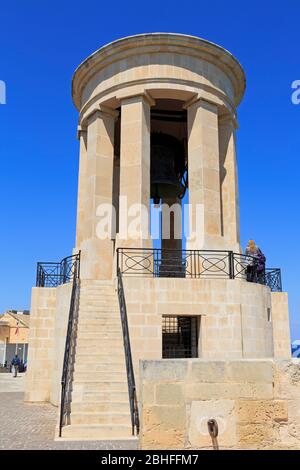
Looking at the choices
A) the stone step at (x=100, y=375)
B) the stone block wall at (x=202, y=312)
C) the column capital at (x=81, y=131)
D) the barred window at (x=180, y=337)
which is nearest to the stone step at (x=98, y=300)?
the stone block wall at (x=202, y=312)

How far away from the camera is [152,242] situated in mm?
14867

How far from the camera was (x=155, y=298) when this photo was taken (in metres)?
11.8

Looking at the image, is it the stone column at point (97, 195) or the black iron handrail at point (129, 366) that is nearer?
the black iron handrail at point (129, 366)

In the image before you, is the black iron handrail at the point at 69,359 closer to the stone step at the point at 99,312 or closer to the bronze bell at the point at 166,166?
the stone step at the point at 99,312

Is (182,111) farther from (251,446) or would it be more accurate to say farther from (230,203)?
(251,446)

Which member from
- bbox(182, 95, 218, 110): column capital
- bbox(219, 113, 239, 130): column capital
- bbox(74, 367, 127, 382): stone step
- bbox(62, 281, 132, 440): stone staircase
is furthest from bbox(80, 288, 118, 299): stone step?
bbox(219, 113, 239, 130): column capital

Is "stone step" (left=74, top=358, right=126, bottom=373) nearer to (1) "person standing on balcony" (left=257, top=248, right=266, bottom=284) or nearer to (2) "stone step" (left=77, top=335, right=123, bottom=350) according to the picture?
(2) "stone step" (left=77, top=335, right=123, bottom=350)

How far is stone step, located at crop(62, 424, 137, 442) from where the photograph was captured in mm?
→ 7902

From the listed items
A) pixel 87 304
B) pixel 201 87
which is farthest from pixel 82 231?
pixel 201 87

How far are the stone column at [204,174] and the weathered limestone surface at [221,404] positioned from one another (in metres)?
10.00

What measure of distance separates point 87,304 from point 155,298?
6.53 ft

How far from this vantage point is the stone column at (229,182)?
1645 cm

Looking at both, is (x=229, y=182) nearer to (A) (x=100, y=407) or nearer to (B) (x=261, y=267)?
(B) (x=261, y=267)

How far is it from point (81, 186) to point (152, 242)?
4.99 m
